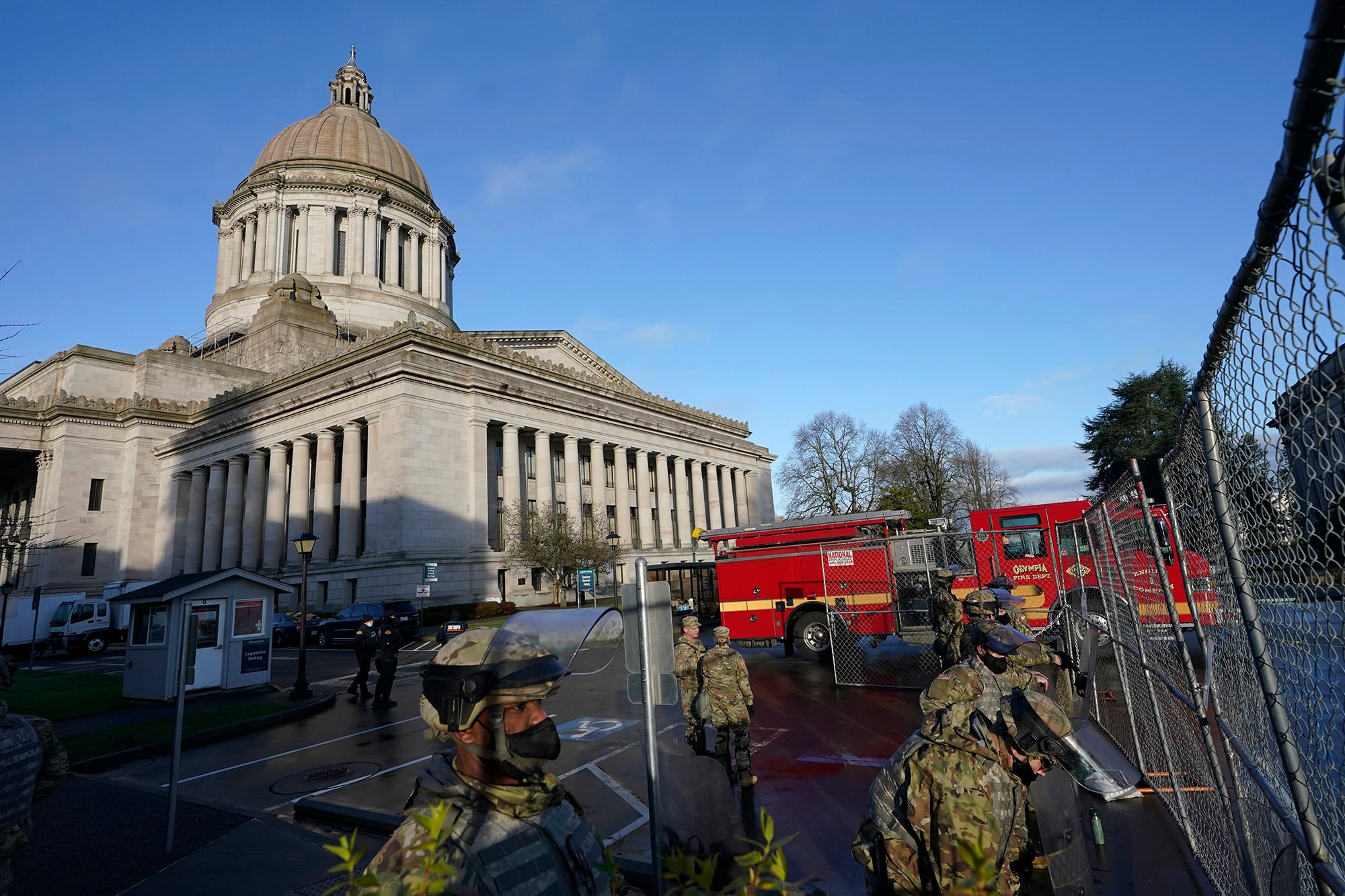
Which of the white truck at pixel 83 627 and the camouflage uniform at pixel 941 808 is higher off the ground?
the white truck at pixel 83 627

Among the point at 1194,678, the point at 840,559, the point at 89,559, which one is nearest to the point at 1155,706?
the point at 1194,678

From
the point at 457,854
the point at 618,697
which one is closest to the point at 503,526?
the point at 618,697

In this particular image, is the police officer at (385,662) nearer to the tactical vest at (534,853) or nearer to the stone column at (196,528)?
the tactical vest at (534,853)

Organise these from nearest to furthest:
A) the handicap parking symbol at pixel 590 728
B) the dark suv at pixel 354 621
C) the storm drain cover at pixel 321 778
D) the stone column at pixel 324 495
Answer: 1. the storm drain cover at pixel 321 778
2. the handicap parking symbol at pixel 590 728
3. the dark suv at pixel 354 621
4. the stone column at pixel 324 495

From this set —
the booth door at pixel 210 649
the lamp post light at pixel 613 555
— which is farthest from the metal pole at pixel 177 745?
the lamp post light at pixel 613 555

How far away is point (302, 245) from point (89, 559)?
97.2 ft

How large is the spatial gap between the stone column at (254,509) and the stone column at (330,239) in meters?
22.7

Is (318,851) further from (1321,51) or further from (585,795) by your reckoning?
(1321,51)

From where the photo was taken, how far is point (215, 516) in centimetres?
4544

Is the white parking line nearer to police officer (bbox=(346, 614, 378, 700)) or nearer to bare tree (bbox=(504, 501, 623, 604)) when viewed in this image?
police officer (bbox=(346, 614, 378, 700))

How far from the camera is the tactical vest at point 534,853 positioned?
2.11 m

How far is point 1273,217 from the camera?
1788mm

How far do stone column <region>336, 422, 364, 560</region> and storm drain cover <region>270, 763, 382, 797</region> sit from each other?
3007 centimetres

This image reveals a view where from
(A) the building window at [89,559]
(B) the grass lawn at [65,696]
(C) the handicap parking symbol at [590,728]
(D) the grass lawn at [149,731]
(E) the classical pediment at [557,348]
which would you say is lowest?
(C) the handicap parking symbol at [590,728]
